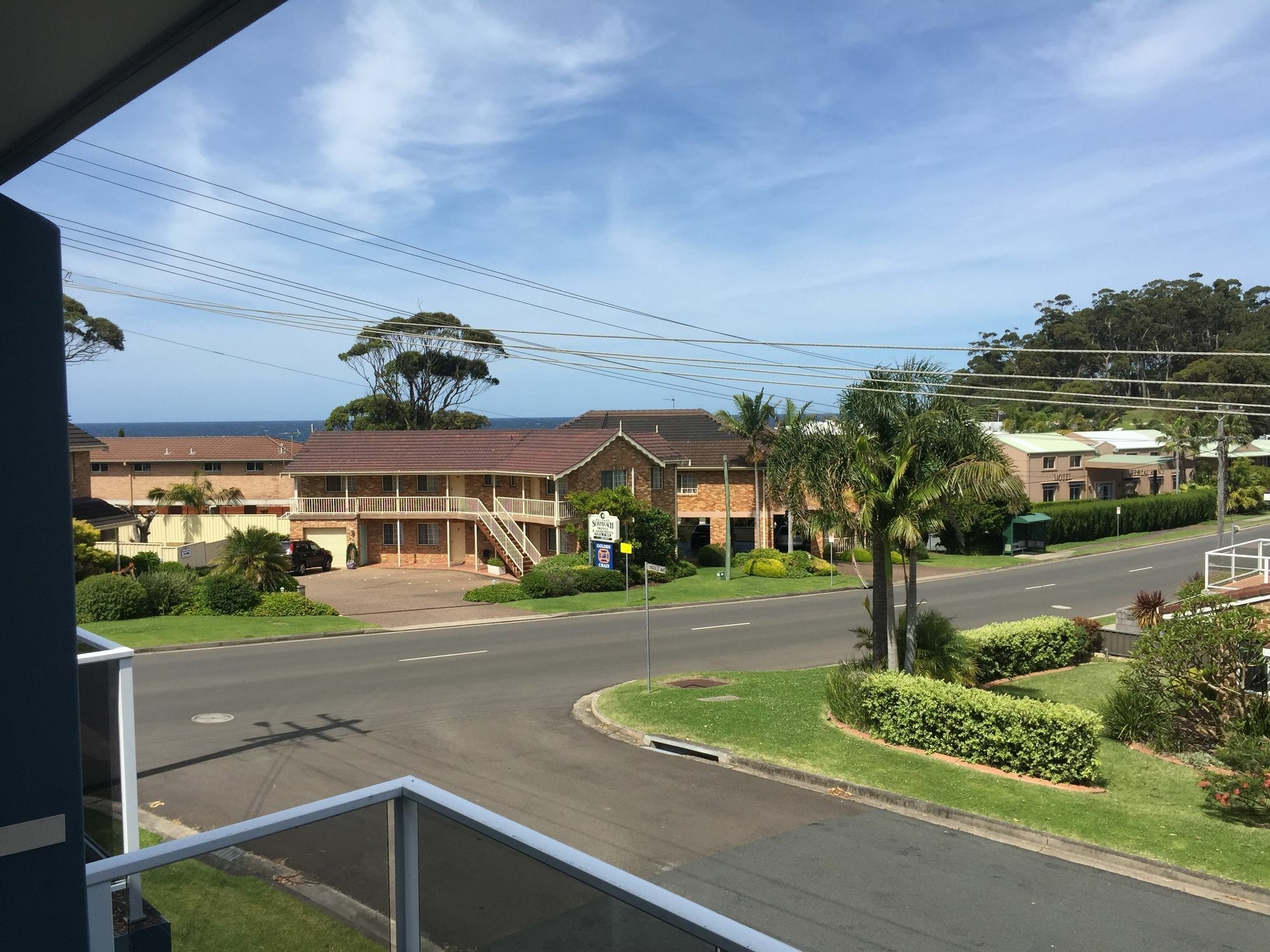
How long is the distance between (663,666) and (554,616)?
881cm

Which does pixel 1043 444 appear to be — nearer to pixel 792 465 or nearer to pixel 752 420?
pixel 752 420

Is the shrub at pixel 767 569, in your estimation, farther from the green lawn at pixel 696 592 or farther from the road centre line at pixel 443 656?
the road centre line at pixel 443 656

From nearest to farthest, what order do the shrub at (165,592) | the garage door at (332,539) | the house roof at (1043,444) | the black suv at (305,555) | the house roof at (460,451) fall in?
the shrub at (165,592)
the black suv at (305,555)
the house roof at (460,451)
the garage door at (332,539)
the house roof at (1043,444)

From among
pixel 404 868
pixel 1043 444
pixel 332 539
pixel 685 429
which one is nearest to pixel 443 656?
pixel 404 868

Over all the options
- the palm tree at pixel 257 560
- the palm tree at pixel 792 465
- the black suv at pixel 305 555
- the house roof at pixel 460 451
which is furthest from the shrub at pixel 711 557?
the palm tree at pixel 792 465

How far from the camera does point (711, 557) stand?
1786 inches

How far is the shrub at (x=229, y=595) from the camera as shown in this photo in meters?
29.4

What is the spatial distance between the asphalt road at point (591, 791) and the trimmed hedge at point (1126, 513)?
3352 cm

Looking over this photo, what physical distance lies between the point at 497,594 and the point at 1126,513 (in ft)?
137

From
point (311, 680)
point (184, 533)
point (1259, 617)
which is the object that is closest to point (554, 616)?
point (311, 680)

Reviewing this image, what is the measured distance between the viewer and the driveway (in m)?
31.0

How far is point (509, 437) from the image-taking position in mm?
47438

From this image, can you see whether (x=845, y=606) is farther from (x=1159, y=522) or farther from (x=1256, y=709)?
(x=1159, y=522)

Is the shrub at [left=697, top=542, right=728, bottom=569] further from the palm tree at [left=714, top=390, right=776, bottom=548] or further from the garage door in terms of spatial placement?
the garage door
